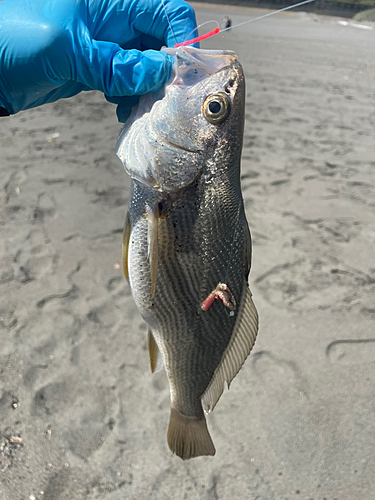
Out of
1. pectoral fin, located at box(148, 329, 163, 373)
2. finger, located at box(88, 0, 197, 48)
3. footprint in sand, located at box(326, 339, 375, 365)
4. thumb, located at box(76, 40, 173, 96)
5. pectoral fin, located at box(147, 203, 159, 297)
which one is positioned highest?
finger, located at box(88, 0, 197, 48)

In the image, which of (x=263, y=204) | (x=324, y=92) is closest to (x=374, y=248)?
(x=263, y=204)

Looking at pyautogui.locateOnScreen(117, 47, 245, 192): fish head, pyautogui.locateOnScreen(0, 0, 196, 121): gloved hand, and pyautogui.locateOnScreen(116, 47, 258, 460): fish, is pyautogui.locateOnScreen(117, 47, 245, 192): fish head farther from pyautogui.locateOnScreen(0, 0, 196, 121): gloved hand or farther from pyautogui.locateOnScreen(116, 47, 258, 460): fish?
pyautogui.locateOnScreen(0, 0, 196, 121): gloved hand

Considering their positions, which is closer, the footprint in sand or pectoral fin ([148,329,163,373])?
pectoral fin ([148,329,163,373])

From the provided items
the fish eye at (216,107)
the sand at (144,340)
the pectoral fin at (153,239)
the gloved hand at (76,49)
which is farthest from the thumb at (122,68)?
the sand at (144,340)

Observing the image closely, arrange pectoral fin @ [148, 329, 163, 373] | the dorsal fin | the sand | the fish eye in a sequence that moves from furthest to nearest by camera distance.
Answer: the sand → pectoral fin @ [148, 329, 163, 373] → the dorsal fin → the fish eye

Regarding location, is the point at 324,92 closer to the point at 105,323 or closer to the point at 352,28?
the point at 105,323

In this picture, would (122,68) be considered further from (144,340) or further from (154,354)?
(144,340)

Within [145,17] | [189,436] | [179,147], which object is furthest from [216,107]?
[189,436]

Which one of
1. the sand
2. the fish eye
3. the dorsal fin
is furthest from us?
the sand

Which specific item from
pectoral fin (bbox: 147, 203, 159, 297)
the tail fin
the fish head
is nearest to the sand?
the tail fin
